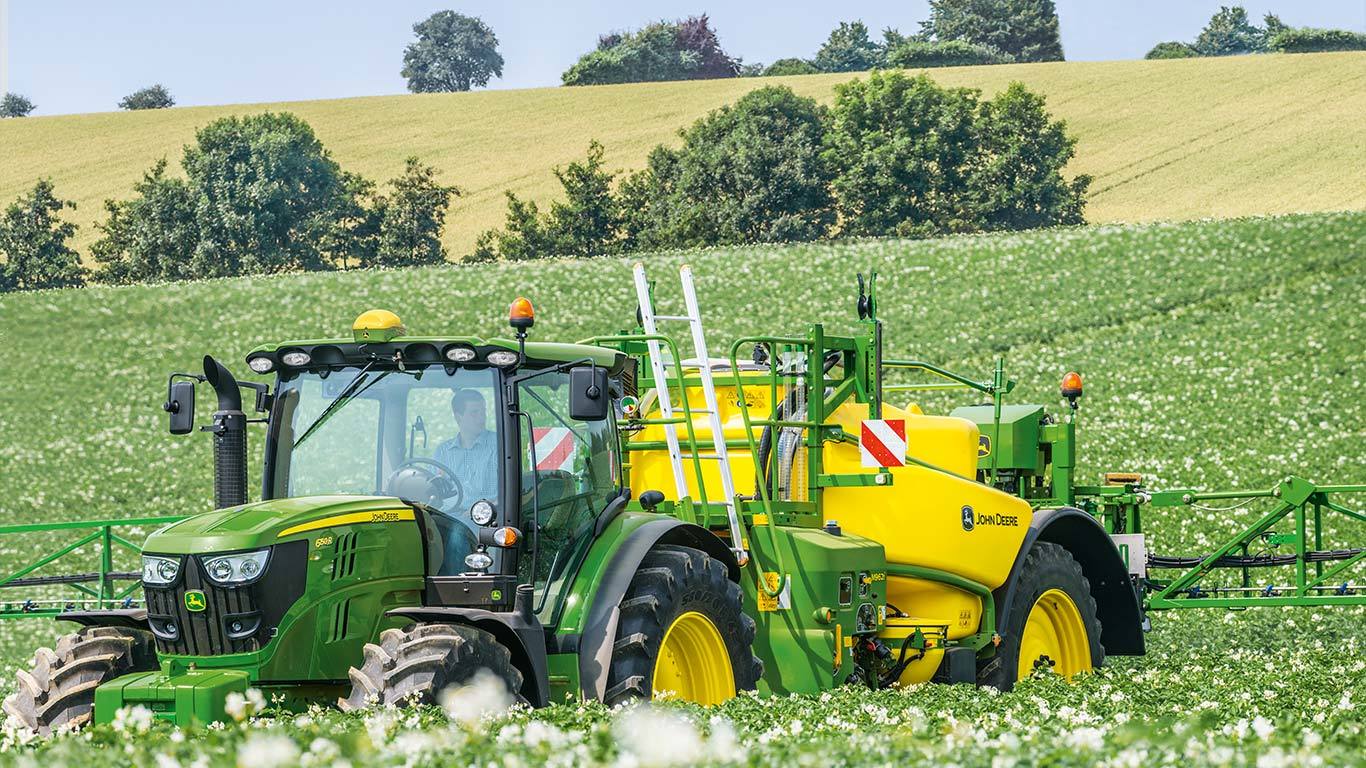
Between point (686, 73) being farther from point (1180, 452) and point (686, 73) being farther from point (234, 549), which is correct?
point (234, 549)

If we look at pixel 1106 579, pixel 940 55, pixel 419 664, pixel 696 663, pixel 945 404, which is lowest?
pixel 945 404

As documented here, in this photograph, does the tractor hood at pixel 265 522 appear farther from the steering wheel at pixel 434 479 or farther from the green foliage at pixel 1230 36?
the green foliage at pixel 1230 36

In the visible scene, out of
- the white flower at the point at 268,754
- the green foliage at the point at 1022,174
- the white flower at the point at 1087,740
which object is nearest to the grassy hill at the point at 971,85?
the green foliage at the point at 1022,174

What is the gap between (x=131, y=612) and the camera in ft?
27.9

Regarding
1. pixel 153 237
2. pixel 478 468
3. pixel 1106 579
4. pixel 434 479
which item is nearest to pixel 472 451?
pixel 478 468

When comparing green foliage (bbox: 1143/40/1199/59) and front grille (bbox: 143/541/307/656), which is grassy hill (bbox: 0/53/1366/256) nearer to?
green foliage (bbox: 1143/40/1199/59)

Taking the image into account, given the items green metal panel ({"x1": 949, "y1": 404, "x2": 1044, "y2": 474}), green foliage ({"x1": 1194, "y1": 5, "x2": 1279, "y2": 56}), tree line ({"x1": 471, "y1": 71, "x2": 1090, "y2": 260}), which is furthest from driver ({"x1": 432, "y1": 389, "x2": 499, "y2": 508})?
green foliage ({"x1": 1194, "y1": 5, "x2": 1279, "y2": 56})

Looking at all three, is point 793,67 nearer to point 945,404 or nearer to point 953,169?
point 953,169

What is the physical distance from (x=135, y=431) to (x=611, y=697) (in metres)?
25.5

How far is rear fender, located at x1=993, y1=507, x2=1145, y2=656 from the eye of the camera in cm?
1320

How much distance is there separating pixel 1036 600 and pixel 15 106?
375 ft

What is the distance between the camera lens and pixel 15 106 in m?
114

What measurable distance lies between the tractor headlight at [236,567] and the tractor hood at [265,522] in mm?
40

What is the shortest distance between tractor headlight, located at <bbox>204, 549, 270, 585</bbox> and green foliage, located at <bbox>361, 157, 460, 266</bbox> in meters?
51.5
